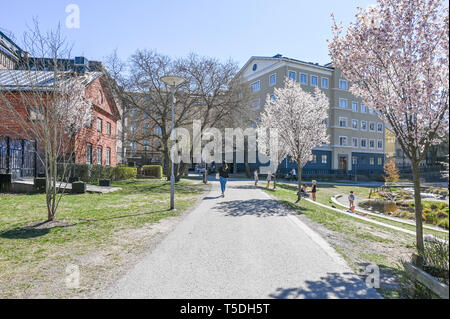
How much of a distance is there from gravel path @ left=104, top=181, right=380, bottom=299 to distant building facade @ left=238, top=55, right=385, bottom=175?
102 feet

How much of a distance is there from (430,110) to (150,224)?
24.3 ft

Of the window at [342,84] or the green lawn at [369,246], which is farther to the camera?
the window at [342,84]

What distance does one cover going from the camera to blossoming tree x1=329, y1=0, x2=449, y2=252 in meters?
4.88

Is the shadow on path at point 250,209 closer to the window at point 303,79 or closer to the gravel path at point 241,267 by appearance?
the gravel path at point 241,267

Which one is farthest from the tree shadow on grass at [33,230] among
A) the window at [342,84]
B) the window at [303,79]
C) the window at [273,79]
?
the window at [342,84]

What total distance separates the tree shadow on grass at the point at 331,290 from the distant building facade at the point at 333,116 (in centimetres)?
3322

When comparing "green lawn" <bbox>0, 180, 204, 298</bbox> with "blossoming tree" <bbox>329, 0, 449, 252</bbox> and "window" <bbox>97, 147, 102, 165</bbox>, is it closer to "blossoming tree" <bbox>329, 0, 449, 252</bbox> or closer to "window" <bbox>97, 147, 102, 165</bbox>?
"blossoming tree" <bbox>329, 0, 449, 252</bbox>

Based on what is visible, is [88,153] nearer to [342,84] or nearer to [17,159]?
[17,159]

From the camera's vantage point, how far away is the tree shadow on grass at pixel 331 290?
11.6ft

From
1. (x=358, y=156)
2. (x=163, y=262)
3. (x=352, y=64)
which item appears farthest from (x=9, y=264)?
(x=358, y=156)

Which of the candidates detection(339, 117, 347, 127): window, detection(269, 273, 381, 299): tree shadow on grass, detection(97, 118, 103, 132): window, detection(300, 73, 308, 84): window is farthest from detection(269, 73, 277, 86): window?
detection(269, 273, 381, 299): tree shadow on grass

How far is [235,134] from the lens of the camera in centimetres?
3288

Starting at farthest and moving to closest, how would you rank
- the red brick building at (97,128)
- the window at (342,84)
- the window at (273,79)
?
the window at (342,84) < the window at (273,79) < the red brick building at (97,128)
